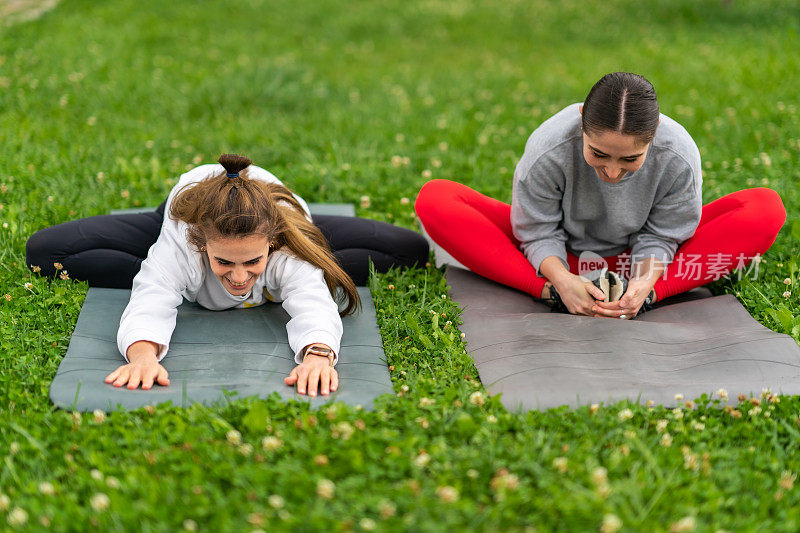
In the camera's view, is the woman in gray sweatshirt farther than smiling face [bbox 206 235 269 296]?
Yes

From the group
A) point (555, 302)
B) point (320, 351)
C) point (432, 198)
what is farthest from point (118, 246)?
point (555, 302)

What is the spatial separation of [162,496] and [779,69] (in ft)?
25.9

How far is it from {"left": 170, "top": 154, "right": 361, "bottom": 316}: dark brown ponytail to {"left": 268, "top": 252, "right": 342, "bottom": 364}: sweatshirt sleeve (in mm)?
61

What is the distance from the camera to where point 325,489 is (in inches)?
96.0

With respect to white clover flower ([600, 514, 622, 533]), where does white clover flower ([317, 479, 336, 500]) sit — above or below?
below

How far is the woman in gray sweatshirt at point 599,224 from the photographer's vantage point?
4066 mm

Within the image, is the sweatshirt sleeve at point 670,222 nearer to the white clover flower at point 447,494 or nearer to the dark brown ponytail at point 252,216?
the dark brown ponytail at point 252,216

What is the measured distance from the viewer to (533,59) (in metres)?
10.1

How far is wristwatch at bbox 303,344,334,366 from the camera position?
139 inches

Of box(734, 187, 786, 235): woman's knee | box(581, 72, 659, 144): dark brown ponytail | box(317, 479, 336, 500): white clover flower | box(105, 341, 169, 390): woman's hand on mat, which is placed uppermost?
box(581, 72, 659, 144): dark brown ponytail

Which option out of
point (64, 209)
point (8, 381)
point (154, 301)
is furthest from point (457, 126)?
point (8, 381)

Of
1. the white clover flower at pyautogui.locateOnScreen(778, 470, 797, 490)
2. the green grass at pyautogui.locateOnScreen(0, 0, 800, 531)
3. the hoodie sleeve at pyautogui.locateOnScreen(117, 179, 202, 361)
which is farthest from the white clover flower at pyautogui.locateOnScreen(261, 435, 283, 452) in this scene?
the white clover flower at pyautogui.locateOnScreen(778, 470, 797, 490)

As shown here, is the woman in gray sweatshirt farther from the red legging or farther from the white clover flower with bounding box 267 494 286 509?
the white clover flower with bounding box 267 494 286 509

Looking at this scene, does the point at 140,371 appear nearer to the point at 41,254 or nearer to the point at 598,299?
the point at 41,254
